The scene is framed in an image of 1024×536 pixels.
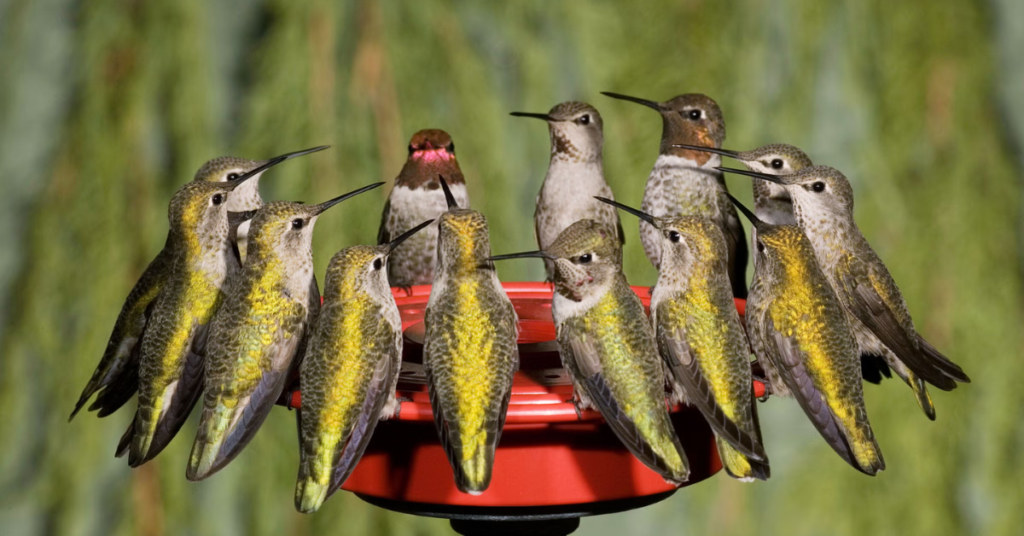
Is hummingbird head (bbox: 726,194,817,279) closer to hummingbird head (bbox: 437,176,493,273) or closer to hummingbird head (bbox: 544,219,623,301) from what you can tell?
hummingbird head (bbox: 544,219,623,301)

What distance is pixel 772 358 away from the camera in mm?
→ 2098

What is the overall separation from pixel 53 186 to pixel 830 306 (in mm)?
2189

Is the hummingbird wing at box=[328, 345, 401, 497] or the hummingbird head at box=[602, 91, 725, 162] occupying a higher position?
the hummingbird head at box=[602, 91, 725, 162]

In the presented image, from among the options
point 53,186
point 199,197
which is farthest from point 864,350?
point 53,186

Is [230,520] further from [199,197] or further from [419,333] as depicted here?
[199,197]

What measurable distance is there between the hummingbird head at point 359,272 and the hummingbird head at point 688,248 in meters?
0.42

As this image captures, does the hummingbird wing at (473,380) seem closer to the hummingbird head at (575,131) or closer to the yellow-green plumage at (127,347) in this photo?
the yellow-green plumage at (127,347)

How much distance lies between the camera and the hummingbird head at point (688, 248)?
2.11 metres

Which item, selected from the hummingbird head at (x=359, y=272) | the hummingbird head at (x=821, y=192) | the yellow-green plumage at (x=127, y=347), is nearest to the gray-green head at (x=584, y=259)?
the hummingbird head at (x=359, y=272)

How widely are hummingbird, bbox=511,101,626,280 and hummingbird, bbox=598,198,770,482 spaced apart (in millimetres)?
816

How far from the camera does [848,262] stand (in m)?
2.21

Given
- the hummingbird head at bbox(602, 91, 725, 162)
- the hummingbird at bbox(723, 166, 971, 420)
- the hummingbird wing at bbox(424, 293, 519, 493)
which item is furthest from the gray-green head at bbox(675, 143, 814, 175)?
the hummingbird wing at bbox(424, 293, 519, 493)

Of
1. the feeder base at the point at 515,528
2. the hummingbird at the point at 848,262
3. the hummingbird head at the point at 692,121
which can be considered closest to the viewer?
the hummingbird at the point at 848,262

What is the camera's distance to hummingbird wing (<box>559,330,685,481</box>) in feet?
5.89
